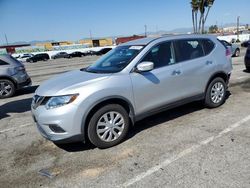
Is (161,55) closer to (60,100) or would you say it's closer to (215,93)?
(215,93)

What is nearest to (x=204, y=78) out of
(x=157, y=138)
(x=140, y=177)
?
(x=157, y=138)

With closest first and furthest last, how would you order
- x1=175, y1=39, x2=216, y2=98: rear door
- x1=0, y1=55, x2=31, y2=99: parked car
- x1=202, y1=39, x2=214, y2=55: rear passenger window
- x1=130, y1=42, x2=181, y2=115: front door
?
x1=130, y1=42, x2=181, y2=115: front door < x1=175, y1=39, x2=216, y2=98: rear door < x1=202, y1=39, x2=214, y2=55: rear passenger window < x1=0, y1=55, x2=31, y2=99: parked car

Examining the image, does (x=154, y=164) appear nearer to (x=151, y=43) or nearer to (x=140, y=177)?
(x=140, y=177)

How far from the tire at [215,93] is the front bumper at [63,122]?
3.10 meters

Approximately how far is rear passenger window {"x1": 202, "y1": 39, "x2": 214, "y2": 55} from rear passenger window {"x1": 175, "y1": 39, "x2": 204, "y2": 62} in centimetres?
14

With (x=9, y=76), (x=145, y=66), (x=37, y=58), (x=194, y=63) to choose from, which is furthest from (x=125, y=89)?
(x=37, y=58)

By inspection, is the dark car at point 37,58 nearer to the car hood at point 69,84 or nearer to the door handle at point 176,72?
the car hood at point 69,84

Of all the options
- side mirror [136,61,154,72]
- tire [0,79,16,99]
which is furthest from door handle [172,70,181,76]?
tire [0,79,16,99]

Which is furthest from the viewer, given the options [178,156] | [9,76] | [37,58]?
[37,58]

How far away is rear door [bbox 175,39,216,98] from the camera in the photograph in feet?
17.6

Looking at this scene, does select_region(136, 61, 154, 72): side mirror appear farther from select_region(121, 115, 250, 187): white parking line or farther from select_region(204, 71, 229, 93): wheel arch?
select_region(204, 71, 229, 93): wheel arch

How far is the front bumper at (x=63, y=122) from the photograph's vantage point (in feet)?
13.3

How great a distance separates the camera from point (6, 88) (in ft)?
32.0

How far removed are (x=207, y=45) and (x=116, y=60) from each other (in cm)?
216
